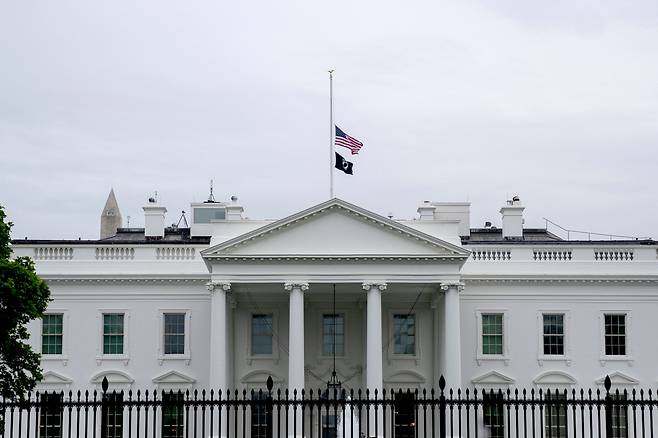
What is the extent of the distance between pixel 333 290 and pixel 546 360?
31.7 ft

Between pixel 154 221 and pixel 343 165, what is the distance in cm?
1232

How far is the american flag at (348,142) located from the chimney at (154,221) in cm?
→ 1223

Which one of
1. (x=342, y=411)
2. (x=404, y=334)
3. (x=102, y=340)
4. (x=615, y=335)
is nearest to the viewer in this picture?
(x=342, y=411)

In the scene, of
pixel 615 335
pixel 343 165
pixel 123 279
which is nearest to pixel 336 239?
pixel 343 165

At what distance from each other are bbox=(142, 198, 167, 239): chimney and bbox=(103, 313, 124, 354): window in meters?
7.33

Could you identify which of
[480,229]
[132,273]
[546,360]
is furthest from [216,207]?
[546,360]

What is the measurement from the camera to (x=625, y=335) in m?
50.8

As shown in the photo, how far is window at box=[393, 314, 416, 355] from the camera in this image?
2028 inches

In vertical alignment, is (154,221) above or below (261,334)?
above

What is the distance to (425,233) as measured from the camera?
47.9 m

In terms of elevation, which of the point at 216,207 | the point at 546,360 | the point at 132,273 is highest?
the point at 216,207

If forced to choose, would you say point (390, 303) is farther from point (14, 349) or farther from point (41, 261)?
point (14, 349)

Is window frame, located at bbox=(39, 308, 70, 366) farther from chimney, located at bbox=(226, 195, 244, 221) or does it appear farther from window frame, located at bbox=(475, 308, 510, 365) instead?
window frame, located at bbox=(475, 308, 510, 365)

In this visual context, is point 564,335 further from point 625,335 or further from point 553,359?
point 625,335
